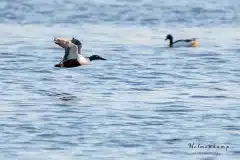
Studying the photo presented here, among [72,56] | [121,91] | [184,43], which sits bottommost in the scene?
[121,91]

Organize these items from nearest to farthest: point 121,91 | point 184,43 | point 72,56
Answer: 1. point 121,91
2. point 72,56
3. point 184,43

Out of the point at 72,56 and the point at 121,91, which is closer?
the point at 121,91

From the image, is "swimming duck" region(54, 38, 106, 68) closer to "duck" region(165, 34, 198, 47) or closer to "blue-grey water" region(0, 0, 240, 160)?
"blue-grey water" region(0, 0, 240, 160)

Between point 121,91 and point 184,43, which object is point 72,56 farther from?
point 184,43

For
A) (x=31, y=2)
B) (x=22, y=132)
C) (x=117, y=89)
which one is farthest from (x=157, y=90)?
(x=31, y=2)

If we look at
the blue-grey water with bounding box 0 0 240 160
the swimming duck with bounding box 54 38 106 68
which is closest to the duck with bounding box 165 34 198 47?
the blue-grey water with bounding box 0 0 240 160

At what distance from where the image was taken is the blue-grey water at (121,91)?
1645 cm

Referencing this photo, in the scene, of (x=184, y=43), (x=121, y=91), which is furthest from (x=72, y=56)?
(x=184, y=43)

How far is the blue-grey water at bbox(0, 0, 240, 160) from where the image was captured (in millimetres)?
16453

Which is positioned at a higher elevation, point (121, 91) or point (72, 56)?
point (72, 56)

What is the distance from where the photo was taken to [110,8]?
52.4 metres

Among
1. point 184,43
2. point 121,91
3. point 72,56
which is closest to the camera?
point 121,91

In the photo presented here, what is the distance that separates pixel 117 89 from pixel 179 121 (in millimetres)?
5034

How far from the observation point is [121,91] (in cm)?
2333
